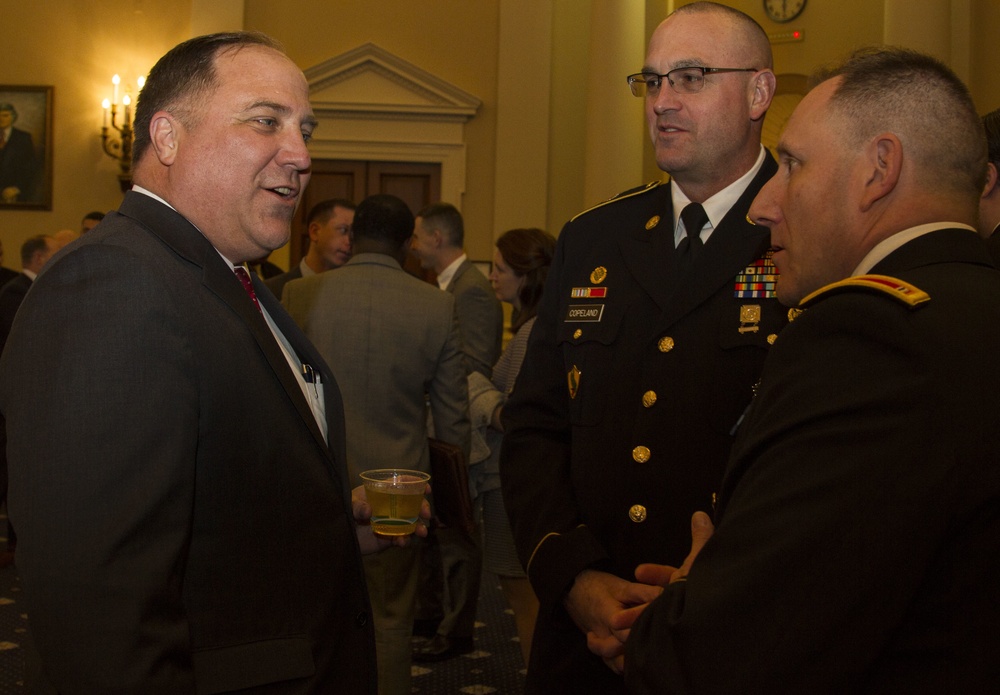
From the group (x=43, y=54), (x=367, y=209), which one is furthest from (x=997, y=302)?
(x=43, y=54)

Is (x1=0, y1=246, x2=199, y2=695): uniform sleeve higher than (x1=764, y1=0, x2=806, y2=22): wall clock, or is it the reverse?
(x1=764, y1=0, x2=806, y2=22): wall clock

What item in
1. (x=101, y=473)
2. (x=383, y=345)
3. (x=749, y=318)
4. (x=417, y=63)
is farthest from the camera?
(x=417, y=63)

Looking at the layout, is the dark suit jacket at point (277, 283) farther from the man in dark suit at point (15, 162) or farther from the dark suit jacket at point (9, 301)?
the man in dark suit at point (15, 162)

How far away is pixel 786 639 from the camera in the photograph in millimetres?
987

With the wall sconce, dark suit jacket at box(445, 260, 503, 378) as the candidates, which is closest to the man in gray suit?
dark suit jacket at box(445, 260, 503, 378)

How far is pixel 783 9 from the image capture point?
32.6 feet

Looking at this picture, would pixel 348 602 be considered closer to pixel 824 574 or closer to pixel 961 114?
pixel 824 574

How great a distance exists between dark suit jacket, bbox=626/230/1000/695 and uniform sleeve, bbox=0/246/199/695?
67cm

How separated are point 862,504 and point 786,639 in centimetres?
17

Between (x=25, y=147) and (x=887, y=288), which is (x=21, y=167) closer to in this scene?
(x=25, y=147)

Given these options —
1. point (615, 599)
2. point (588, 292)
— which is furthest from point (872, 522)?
point (588, 292)

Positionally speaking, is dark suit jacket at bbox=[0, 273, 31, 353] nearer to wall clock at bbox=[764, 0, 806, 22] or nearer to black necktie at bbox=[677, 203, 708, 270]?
black necktie at bbox=[677, 203, 708, 270]

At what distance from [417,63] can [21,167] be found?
4052 millimetres

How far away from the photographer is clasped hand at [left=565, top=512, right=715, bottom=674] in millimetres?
1435
